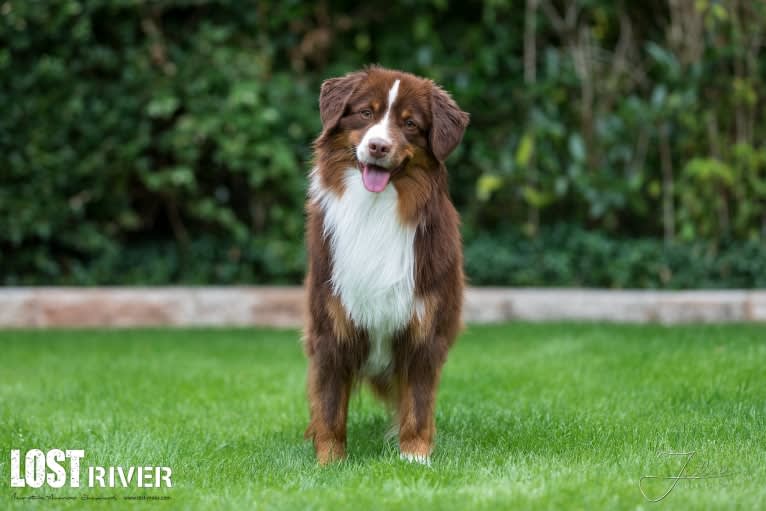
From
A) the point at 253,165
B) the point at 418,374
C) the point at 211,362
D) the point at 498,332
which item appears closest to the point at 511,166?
the point at 498,332

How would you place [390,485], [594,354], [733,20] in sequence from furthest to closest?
[733,20] → [594,354] → [390,485]

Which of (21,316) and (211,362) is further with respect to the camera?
(21,316)

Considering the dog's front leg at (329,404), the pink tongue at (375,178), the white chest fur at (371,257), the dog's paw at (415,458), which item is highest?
the pink tongue at (375,178)

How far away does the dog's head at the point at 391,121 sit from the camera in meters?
4.02

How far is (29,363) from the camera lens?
21.9 ft

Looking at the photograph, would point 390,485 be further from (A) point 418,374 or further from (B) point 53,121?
(B) point 53,121

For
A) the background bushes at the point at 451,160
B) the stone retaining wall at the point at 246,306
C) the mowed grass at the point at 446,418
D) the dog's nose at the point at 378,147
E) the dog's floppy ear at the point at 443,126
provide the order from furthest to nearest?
the background bushes at the point at 451,160 < the stone retaining wall at the point at 246,306 < the dog's floppy ear at the point at 443,126 < the dog's nose at the point at 378,147 < the mowed grass at the point at 446,418

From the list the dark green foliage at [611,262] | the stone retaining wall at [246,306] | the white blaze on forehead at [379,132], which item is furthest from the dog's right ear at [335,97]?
the dark green foliage at [611,262]

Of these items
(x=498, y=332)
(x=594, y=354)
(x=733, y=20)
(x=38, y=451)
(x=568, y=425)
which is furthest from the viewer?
(x=733, y=20)

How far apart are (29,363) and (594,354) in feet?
12.5

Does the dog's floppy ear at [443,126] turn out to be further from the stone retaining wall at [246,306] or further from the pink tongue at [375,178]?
the stone retaining wall at [246,306]

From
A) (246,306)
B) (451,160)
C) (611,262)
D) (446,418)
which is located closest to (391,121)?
(446,418)

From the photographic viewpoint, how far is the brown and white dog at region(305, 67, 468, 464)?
13.4ft

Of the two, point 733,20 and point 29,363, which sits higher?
point 733,20
